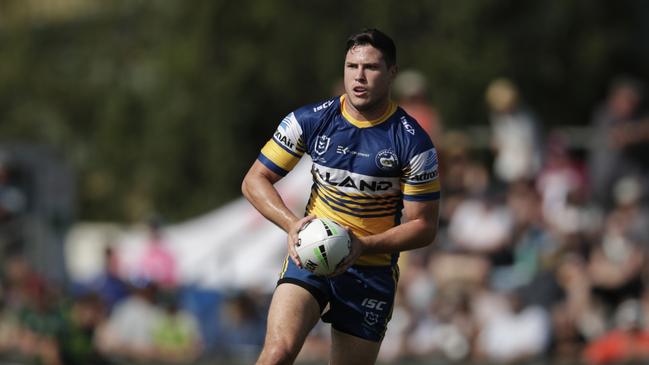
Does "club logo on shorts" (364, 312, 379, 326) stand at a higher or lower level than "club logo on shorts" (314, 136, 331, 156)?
lower

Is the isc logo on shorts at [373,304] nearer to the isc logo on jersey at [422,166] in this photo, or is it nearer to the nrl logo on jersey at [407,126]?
the isc logo on jersey at [422,166]

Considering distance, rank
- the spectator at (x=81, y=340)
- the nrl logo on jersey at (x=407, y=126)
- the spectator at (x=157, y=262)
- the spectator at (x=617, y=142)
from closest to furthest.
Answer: the nrl logo on jersey at (x=407, y=126)
the spectator at (x=81, y=340)
the spectator at (x=617, y=142)
the spectator at (x=157, y=262)

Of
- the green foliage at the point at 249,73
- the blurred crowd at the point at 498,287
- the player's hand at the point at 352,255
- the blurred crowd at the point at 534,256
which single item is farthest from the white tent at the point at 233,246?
the player's hand at the point at 352,255

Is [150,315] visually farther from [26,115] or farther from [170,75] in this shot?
[26,115]

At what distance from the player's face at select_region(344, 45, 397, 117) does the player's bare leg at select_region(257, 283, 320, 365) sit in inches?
49.1

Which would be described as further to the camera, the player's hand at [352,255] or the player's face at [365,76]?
the player's face at [365,76]

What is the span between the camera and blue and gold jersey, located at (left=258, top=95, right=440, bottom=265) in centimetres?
889

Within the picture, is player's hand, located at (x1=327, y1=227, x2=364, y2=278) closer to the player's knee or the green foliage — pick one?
the player's knee

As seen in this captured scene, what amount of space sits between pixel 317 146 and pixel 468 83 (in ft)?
61.3

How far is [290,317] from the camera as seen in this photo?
8758 mm

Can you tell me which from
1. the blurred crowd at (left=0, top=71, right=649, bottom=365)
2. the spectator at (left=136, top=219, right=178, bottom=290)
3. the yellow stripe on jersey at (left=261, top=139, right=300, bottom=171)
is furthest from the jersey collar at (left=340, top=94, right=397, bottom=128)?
the spectator at (left=136, top=219, right=178, bottom=290)

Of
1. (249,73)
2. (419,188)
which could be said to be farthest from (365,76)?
(249,73)

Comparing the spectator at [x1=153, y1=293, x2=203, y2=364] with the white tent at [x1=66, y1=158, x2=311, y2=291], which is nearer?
the spectator at [x1=153, y1=293, x2=203, y2=364]

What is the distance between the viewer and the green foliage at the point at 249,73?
28047 mm
